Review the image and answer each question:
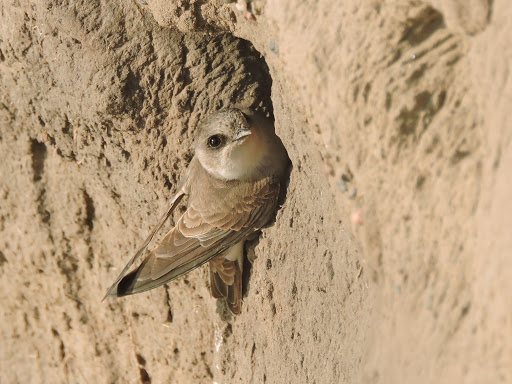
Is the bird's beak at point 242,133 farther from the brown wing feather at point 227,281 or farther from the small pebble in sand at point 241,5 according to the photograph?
the small pebble in sand at point 241,5

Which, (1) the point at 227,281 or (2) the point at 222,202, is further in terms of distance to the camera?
(1) the point at 227,281

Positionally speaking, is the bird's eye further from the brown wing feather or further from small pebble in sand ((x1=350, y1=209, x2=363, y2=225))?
small pebble in sand ((x1=350, y1=209, x2=363, y2=225))

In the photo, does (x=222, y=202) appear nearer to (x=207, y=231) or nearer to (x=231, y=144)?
(x=207, y=231)

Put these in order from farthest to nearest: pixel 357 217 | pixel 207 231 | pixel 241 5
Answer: pixel 207 231 → pixel 241 5 → pixel 357 217

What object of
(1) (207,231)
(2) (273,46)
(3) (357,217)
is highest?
(2) (273,46)

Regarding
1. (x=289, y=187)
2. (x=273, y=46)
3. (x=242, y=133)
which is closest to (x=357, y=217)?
(x=273, y=46)

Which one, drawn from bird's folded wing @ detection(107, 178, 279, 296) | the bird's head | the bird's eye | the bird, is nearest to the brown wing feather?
the bird

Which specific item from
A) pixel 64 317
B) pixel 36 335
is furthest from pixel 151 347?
pixel 36 335

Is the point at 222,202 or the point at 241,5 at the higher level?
the point at 241,5

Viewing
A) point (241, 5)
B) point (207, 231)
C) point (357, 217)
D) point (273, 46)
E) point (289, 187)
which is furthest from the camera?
point (207, 231)
